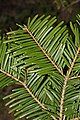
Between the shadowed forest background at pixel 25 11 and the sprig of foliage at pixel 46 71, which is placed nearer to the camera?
the sprig of foliage at pixel 46 71

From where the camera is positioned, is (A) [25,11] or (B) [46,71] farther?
(A) [25,11]

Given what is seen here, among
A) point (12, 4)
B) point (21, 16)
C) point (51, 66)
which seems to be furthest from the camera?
point (12, 4)

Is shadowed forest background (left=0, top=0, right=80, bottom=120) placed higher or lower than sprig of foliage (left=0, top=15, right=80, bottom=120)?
higher

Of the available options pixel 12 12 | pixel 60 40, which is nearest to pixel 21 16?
pixel 12 12

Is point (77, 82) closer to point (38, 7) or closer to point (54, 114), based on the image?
point (54, 114)

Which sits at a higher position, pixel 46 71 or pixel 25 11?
pixel 25 11

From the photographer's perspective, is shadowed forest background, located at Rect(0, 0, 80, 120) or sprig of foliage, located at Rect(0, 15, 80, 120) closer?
sprig of foliage, located at Rect(0, 15, 80, 120)

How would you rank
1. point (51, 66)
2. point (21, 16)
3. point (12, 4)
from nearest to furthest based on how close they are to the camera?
point (51, 66), point (21, 16), point (12, 4)

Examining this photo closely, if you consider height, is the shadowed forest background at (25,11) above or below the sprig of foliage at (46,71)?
above
